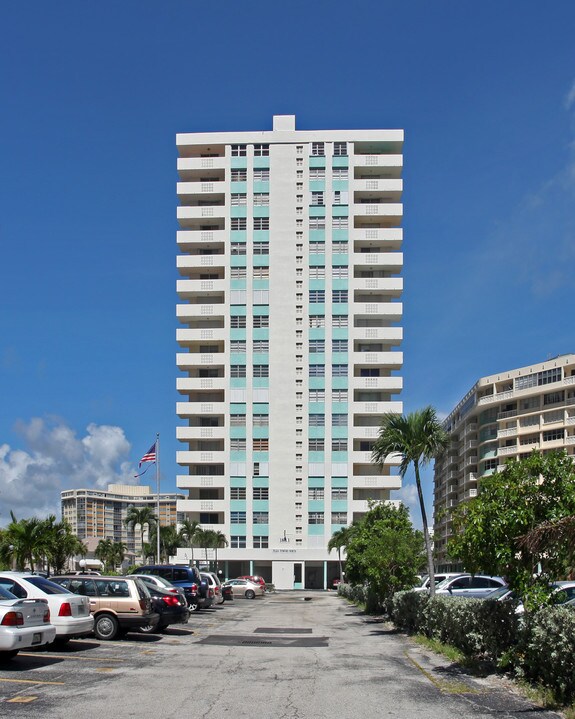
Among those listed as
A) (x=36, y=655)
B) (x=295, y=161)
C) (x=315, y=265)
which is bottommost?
(x=36, y=655)

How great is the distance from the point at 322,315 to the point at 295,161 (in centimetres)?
1723

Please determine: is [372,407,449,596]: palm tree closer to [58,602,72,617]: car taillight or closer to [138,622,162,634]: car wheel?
[138,622,162,634]: car wheel

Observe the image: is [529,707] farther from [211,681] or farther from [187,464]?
[187,464]

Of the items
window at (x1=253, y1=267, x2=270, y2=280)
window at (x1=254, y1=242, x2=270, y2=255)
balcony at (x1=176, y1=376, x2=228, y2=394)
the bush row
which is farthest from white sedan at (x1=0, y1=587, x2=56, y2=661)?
window at (x1=254, y1=242, x2=270, y2=255)

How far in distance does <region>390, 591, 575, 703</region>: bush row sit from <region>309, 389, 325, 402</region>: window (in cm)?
6170

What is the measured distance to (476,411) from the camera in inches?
4254

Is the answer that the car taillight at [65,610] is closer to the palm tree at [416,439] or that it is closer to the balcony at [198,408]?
the palm tree at [416,439]

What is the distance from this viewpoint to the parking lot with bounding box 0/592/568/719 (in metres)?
12.2

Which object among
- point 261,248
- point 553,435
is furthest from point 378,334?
point 553,435

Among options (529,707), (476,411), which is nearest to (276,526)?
(476,411)

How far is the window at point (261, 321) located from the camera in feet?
286

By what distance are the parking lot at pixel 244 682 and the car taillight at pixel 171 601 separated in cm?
Answer: 97

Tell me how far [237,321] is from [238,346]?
2698mm

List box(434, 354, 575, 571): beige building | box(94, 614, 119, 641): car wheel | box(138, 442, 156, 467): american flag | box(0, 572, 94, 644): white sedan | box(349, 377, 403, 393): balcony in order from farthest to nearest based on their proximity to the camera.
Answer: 1. box(434, 354, 575, 571): beige building
2. box(349, 377, 403, 393): balcony
3. box(138, 442, 156, 467): american flag
4. box(94, 614, 119, 641): car wheel
5. box(0, 572, 94, 644): white sedan
